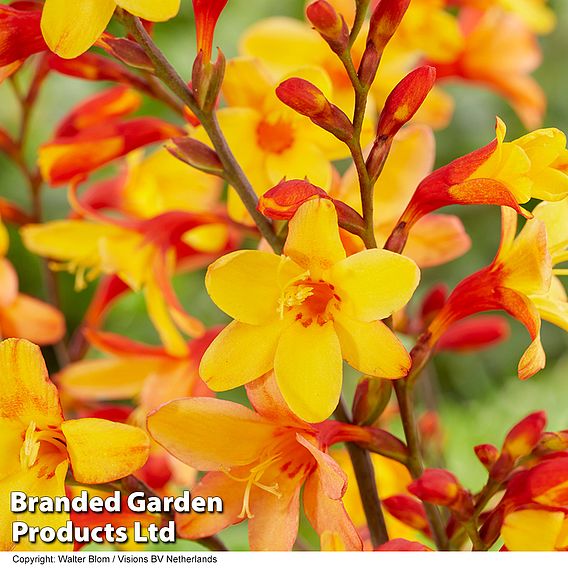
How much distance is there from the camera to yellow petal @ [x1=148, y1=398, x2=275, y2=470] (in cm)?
44

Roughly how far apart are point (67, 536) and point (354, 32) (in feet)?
0.90

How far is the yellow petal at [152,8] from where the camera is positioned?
0.40m

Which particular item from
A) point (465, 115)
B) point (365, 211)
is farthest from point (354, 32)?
point (465, 115)

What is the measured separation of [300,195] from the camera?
0.42 m

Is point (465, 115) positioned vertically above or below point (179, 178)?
above

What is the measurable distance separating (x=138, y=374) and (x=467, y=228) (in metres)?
0.76

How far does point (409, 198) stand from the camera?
1.85ft

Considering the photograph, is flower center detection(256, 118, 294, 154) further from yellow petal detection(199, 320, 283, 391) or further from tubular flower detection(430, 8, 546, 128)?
tubular flower detection(430, 8, 546, 128)

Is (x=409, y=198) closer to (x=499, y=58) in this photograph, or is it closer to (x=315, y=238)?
(x=315, y=238)

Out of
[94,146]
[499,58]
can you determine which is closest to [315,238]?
[94,146]

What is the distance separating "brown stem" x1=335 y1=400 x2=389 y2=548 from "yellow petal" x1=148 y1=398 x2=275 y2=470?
2.3 inches

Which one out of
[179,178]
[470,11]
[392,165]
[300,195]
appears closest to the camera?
[300,195]

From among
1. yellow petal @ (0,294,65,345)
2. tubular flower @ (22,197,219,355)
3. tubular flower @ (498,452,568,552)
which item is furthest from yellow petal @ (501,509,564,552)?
yellow petal @ (0,294,65,345)
